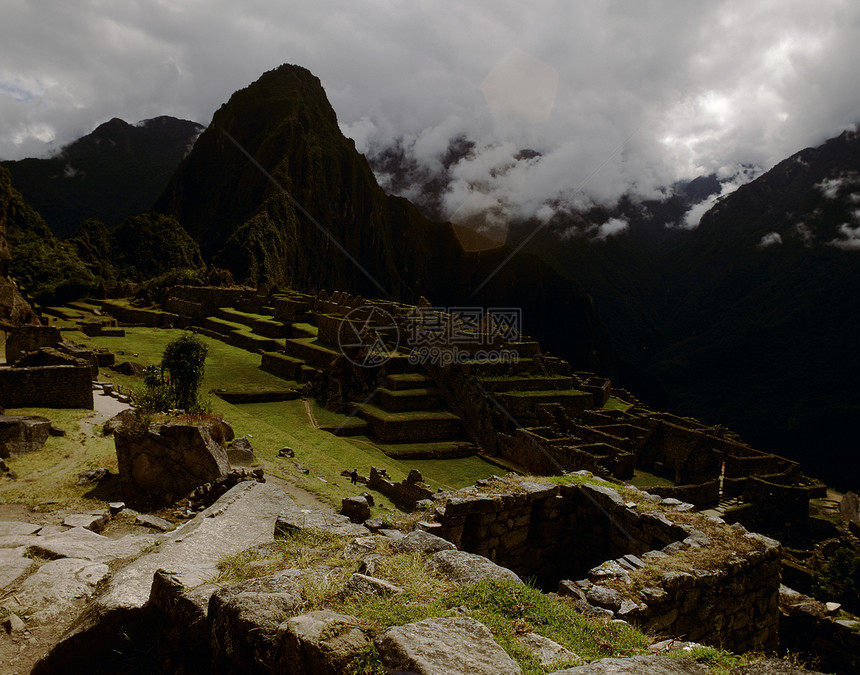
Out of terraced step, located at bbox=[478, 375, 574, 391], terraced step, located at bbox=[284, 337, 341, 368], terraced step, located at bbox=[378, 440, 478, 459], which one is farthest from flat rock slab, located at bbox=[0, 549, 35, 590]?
terraced step, located at bbox=[284, 337, 341, 368]

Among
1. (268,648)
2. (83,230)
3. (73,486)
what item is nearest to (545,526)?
(268,648)

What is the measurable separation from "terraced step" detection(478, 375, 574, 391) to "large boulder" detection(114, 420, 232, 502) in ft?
71.5

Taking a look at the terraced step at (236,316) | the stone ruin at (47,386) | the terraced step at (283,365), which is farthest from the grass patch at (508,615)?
the terraced step at (236,316)

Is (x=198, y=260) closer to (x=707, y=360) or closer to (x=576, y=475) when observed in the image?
(x=707, y=360)

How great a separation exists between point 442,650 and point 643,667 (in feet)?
3.66

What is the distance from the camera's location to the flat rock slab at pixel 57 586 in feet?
14.1

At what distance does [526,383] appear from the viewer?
31625 millimetres

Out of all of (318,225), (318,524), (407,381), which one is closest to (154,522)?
(318,524)

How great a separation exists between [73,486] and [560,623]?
8.73 m

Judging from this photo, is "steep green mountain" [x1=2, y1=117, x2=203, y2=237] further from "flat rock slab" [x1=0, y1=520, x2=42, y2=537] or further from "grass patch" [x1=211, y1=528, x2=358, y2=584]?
"grass patch" [x1=211, y1=528, x2=358, y2=584]

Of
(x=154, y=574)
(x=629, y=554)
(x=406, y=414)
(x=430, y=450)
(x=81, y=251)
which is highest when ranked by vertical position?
(x=81, y=251)

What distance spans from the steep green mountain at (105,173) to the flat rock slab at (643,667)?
4992 inches

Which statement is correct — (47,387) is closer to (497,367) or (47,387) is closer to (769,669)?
(769,669)

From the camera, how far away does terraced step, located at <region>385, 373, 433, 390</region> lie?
28.2m
